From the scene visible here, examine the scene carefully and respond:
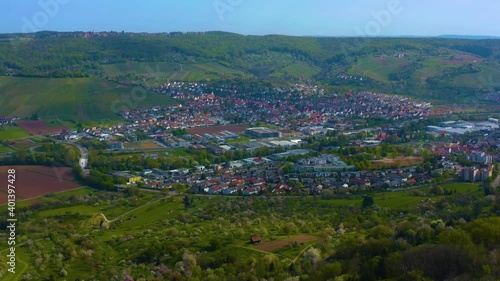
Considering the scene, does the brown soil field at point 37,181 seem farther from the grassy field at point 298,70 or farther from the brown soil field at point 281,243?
the grassy field at point 298,70

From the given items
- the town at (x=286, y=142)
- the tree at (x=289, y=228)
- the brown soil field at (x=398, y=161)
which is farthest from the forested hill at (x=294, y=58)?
the tree at (x=289, y=228)

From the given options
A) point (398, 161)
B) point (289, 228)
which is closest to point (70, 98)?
point (398, 161)

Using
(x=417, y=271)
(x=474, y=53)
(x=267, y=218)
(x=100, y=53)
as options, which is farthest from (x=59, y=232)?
(x=474, y=53)

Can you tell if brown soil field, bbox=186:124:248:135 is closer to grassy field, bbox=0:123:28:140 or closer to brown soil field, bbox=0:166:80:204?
grassy field, bbox=0:123:28:140

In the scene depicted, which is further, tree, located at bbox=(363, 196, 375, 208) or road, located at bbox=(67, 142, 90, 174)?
road, located at bbox=(67, 142, 90, 174)

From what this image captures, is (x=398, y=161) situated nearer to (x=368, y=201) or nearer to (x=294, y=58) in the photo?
(x=368, y=201)

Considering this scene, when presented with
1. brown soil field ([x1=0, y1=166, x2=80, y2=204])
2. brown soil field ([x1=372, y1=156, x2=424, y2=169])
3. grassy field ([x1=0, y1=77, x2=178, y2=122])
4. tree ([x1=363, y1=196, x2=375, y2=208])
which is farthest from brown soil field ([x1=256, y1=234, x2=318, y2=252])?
grassy field ([x1=0, y1=77, x2=178, y2=122])
